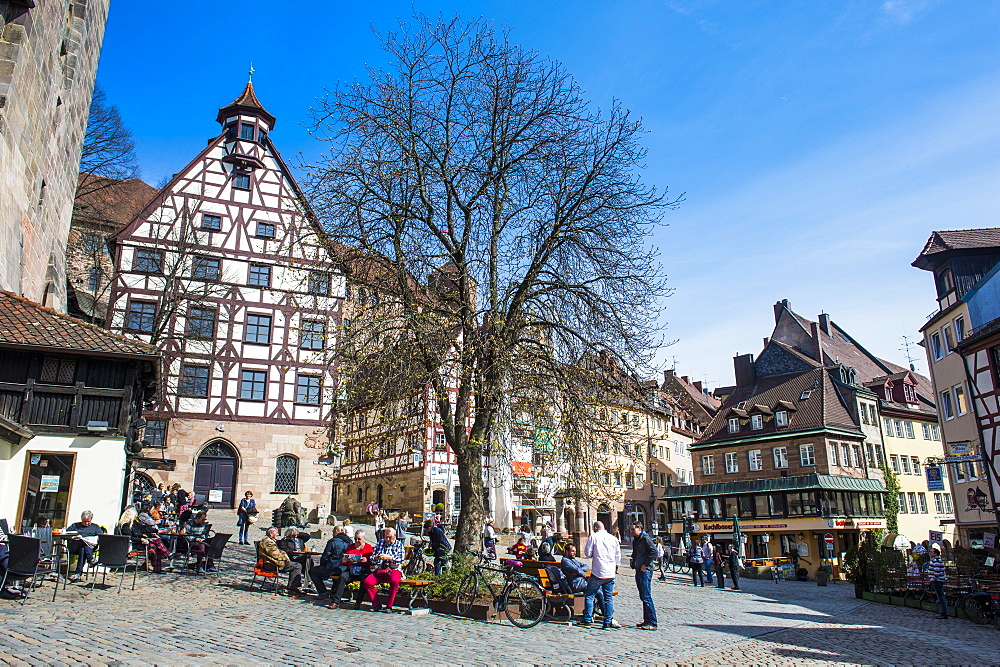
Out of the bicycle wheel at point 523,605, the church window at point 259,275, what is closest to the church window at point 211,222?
the church window at point 259,275

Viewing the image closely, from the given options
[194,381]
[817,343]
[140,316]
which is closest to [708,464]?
→ [817,343]

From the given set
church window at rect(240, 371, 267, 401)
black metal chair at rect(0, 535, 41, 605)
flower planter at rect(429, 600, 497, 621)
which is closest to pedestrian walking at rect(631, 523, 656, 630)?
flower planter at rect(429, 600, 497, 621)

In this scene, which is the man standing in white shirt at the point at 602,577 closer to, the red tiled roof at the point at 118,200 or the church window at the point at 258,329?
the church window at the point at 258,329

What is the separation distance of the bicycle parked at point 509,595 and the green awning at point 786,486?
117ft

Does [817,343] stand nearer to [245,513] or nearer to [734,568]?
[734,568]

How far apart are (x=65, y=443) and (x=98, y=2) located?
16696mm

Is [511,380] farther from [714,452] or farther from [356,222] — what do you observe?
[714,452]

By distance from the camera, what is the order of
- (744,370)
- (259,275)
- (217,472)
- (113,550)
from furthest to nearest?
(744,370), (259,275), (217,472), (113,550)

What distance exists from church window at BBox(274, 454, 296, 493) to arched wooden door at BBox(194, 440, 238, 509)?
67.2 inches

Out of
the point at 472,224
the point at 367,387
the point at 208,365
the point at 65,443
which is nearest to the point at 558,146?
the point at 472,224

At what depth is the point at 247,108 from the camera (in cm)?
3584

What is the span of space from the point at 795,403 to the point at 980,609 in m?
33.6

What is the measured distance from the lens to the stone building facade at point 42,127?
700 inches

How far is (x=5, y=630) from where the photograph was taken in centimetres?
803
